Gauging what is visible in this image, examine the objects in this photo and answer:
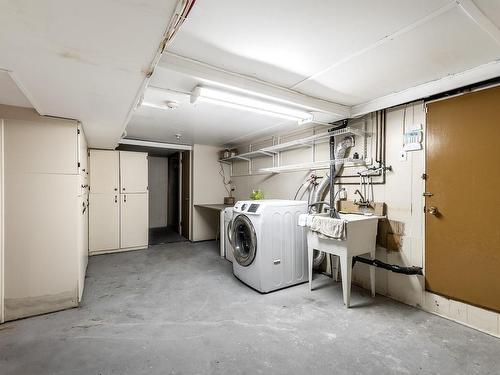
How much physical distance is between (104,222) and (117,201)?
448mm

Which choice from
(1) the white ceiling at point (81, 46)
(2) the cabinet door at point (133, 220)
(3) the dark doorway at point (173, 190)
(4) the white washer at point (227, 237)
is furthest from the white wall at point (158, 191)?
(1) the white ceiling at point (81, 46)

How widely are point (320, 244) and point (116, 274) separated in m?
2.92

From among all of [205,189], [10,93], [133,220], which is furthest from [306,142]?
[133,220]

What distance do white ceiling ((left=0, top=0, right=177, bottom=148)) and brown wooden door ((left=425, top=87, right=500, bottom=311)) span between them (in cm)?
260

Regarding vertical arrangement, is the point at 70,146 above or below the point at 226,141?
below

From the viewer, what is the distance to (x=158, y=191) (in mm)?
7340

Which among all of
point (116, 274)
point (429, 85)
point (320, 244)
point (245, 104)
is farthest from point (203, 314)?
point (429, 85)

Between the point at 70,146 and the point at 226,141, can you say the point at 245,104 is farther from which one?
the point at 226,141

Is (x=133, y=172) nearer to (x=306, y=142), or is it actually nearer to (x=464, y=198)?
(x=306, y=142)

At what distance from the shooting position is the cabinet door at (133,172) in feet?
15.4

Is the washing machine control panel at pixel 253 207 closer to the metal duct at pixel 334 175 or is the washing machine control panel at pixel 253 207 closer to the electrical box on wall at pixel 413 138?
the metal duct at pixel 334 175

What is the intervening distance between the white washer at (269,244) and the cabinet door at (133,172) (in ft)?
8.53

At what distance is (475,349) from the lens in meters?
1.86

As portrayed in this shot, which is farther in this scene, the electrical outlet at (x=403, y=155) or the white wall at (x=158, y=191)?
the white wall at (x=158, y=191)
